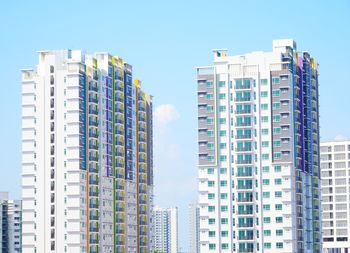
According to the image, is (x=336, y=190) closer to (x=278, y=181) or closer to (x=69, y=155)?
(x=278, y=181)

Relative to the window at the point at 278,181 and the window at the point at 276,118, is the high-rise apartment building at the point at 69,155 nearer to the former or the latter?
the window at the point at 276,118

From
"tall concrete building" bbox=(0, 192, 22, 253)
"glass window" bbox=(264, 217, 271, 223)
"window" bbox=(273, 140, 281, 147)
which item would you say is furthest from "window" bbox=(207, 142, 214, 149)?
"tall concrete building" bbox=(0, 192, 22, 253)

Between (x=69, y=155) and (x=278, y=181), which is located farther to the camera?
(x=69, y=155)

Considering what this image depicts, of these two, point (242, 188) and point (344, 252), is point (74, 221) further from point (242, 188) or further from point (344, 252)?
point (344, 252)

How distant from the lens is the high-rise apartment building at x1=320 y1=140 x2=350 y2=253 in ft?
639

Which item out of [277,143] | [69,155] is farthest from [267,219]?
[69,155]

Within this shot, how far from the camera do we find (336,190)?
196 meters

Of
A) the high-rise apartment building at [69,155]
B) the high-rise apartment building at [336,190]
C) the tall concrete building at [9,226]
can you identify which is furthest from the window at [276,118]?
the tall concrete building at [9,226]

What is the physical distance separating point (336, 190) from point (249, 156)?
69197 mm

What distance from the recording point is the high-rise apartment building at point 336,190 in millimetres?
194750

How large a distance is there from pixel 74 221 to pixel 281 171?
95.3ft

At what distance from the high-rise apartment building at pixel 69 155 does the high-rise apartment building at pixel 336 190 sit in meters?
60.6

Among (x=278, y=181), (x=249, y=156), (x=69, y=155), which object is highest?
(x=69, y=155)

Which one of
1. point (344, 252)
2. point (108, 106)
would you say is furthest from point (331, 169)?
point (108, 106)
